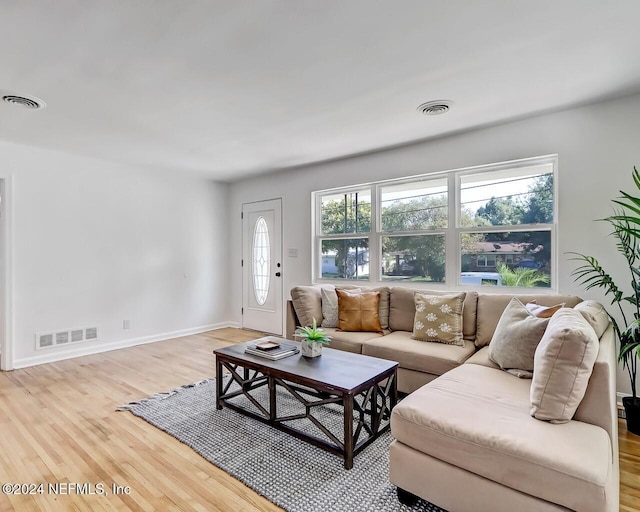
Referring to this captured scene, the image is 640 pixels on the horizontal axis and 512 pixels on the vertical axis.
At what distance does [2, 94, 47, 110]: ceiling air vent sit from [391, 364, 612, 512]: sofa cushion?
336 centimetres

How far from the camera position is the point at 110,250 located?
14.9ft

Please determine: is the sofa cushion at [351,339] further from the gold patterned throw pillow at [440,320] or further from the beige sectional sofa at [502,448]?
the beige sectional sofa at [502,448]

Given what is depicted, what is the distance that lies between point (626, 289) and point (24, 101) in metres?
4.87

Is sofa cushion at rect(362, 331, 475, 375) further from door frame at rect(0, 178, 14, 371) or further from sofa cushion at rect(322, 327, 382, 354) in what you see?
door frame at rect(0, 178, 14, 371)

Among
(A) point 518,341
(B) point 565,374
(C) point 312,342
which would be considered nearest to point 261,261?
(C) point 312,342

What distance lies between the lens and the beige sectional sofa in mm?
1299

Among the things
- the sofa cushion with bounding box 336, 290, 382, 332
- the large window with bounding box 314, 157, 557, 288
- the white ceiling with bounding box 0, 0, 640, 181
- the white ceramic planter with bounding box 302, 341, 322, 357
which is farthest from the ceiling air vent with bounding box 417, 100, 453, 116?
→ the white ceramic planter with bounding box 302, 341, 322, 357

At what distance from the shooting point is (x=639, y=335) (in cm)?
235

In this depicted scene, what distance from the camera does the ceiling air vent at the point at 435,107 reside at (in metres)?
2.80

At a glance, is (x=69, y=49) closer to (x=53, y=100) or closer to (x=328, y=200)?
(x=53, y=100)

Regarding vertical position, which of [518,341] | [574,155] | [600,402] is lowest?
[600,402]

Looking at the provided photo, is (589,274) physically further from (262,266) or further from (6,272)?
(6,272)

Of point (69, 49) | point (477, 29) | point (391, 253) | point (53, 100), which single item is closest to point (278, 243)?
point (391, 253)

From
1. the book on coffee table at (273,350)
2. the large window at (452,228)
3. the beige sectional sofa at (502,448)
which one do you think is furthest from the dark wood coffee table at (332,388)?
the large window at (452,228)
